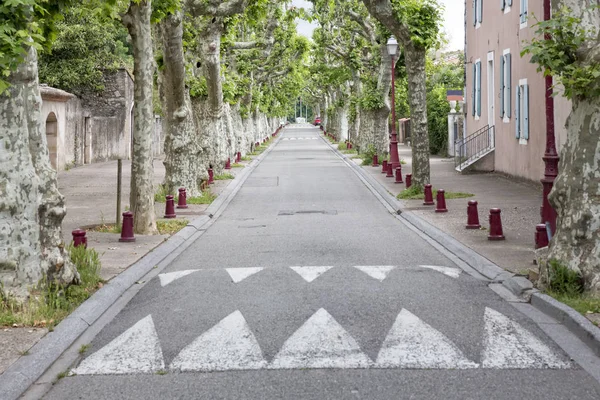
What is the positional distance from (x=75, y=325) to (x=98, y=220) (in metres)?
9.44

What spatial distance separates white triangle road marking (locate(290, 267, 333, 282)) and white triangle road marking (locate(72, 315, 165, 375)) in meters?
2.87

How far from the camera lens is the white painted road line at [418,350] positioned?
6.46 m

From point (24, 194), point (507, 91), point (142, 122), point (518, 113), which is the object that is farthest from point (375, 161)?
point (24, 194)

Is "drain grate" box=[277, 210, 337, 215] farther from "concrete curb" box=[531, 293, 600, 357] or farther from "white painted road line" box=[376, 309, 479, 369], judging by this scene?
"white painted road line" box=[376, 309, 479, 369]

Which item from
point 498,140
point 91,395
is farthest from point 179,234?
point 498,140

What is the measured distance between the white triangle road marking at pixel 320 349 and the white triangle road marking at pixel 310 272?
2.48 meters

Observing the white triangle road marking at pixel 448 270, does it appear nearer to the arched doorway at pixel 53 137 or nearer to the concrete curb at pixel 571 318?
the concrete curb at pixel 571 318

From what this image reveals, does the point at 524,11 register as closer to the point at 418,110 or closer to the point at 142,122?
the point at 418,110

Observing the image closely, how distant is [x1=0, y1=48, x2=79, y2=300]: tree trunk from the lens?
8.16 meters

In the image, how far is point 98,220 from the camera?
16953 mm

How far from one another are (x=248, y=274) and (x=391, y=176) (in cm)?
1875

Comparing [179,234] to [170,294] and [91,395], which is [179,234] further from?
[91,395]

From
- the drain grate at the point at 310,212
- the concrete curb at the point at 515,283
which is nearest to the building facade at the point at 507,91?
the drain grate at the point at 310,212

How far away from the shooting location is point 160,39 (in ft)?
63.1
